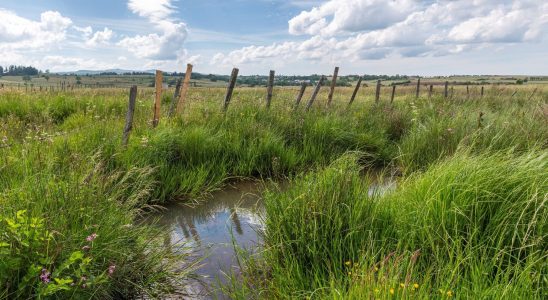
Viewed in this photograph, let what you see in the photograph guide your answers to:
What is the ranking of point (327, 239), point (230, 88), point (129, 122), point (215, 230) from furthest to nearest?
point (230, 88), point (129, 122), point (215, 230), point (327, 239)

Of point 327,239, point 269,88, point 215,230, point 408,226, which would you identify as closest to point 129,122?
point 215,230

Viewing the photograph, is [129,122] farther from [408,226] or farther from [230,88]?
[408,226]

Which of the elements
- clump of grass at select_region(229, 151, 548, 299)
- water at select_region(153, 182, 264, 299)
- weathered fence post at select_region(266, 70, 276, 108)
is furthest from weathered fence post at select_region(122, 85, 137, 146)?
weathered fence post at select_region(266, 70, 276, 108)

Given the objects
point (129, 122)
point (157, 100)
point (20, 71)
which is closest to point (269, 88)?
point (157, 100)

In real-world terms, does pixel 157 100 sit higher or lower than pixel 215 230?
higher

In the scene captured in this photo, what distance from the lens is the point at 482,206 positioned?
3324 mm

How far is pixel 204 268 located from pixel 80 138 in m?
3.60

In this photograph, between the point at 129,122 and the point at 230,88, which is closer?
the point at 129,122

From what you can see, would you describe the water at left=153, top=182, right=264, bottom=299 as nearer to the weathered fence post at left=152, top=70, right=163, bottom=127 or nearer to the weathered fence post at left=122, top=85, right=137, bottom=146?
the weathered fence post at left=122, top=85, right=137, bottom=146

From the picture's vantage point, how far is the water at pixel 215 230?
3652 millimetres

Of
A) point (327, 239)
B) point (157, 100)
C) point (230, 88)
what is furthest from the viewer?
point (230, 88)

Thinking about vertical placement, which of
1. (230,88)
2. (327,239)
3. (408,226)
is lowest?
(327,239)

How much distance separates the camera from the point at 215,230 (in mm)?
4879

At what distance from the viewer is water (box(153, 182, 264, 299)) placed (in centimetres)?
365
